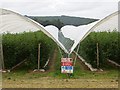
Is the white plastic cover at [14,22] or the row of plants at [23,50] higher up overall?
the white plastic cover at [14,22]

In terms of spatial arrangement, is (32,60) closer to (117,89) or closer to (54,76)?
(54,76)

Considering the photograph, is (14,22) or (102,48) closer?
(102,48)

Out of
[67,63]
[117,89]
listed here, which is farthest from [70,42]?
[117,89]

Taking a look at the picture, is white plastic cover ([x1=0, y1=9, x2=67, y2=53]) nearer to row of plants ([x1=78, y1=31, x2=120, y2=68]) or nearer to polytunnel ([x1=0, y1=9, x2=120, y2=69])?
polytunnel ([x1=0, y1=9, x2=120, y2=69])

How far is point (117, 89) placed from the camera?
8.96 metres

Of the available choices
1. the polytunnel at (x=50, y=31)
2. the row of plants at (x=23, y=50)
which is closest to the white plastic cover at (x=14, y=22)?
the polytunnel at (x=50, y=31)

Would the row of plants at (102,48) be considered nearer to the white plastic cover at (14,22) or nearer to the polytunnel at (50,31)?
the polytunnel at (50,31)

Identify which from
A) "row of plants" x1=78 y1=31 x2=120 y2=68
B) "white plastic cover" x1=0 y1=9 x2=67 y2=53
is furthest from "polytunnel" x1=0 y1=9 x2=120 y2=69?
"row of plants" x1=78 y1=31 x2=120 y2=68

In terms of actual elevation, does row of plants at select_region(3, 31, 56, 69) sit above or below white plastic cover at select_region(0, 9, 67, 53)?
below

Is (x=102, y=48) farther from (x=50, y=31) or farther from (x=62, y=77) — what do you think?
(x=50, y=31)

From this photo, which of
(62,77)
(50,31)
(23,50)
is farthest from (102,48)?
(50,31)

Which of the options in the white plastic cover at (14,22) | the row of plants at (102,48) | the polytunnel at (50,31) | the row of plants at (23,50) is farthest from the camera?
the row of plants at (23,50)

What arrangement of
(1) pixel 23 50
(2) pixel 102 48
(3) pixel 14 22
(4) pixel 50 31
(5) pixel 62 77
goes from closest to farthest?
1. (5) pixel 62 77
2. (2) pixel 102 48
3. (1) pixel 23 50
4. (3) pixel 14 22
5. (4) pixel 50 31

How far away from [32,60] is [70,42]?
5559 mm
